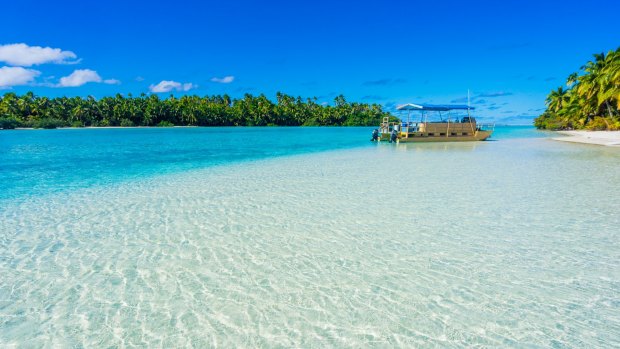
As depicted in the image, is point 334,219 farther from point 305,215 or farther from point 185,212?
point 185,212

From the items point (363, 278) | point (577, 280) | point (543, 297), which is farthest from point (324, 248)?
point (577, 280)

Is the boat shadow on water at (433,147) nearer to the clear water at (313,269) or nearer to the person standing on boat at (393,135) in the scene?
the person standing on boat at (393,135)

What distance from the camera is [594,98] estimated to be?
1512 inches

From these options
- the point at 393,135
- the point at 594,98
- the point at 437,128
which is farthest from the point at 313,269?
the point at 594,98

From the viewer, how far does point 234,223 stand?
637cm

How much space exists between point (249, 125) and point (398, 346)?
330 feet

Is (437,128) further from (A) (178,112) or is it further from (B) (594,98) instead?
(A) (178,112)

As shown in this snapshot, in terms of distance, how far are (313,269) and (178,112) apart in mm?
93099

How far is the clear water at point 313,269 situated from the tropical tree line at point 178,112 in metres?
84.7

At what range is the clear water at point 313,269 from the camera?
309 cm

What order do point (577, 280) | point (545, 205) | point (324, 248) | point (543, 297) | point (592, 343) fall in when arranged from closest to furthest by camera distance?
point (592, 343)
point (543, 297)
point (577, 280)
point (324, 248)
point (545, 205)

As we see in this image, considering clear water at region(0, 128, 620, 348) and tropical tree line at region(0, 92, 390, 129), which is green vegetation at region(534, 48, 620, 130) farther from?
tropical tree line at region(0, 92, 390, 129)

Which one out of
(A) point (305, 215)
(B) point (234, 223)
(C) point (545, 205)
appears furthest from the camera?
(C) point (545, 205)

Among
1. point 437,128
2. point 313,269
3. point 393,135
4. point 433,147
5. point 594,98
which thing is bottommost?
point 313,269
